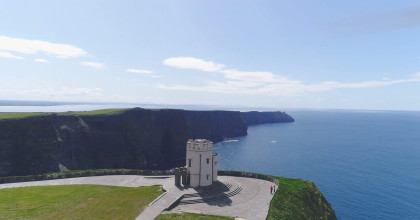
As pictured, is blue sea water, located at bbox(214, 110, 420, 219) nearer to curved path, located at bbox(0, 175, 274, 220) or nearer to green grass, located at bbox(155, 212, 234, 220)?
curved path, located at bbox(0, 175, 274, 220)

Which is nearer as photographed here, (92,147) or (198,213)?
(198,213)

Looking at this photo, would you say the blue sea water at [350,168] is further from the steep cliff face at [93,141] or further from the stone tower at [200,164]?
the stone tower at [200,164]

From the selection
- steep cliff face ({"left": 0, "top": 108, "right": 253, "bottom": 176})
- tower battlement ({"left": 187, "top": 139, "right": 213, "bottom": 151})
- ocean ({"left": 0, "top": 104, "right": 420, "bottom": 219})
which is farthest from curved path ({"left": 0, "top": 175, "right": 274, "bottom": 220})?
steep cliff face ({"left": 0, "top": 108, "right": 253, "bottom": 176})

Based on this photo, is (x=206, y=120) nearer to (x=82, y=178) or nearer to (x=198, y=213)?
(x=82, y=178)

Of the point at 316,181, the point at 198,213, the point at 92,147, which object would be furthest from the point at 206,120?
the point at 198,213

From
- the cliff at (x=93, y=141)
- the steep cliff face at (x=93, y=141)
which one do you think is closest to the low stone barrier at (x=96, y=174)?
the cliff at (x=93, y=141)

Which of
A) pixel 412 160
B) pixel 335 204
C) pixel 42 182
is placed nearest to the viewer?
pixel 42 182

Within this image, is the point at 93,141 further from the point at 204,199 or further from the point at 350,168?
the point at 350,168
